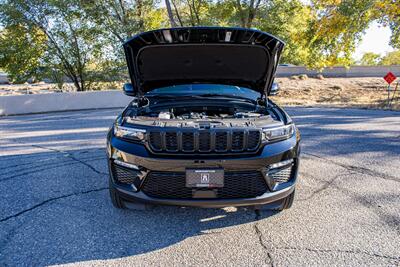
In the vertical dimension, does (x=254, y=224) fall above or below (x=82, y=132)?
above

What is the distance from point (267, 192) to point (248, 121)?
0.66m

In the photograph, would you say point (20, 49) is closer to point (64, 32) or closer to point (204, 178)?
point (64, 32)

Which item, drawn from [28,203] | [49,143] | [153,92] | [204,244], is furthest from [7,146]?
[204,244]

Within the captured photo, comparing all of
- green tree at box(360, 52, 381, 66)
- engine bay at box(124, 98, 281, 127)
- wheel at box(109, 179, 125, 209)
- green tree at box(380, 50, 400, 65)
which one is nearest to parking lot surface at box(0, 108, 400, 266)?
wheel at box(109, 179, 125, 209)

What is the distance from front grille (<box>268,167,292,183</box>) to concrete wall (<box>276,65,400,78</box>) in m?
36.1

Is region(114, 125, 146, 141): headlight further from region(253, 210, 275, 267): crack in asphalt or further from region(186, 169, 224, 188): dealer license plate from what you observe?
region(253, 210, 275, 267): crack in asphalt

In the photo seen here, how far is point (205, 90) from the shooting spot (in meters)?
3.65

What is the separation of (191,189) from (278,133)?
93 centimetres

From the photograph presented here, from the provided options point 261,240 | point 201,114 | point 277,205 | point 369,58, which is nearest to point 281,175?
point 277,205

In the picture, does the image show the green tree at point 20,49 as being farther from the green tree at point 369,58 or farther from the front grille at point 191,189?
the green tree at point 369,58

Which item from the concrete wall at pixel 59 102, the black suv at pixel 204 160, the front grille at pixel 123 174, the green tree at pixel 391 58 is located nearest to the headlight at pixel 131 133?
the black suv at pixel 204 160

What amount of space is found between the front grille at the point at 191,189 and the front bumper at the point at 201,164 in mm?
35

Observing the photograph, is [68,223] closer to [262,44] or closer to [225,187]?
[225,187]

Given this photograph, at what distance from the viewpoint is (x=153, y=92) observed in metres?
3.66
